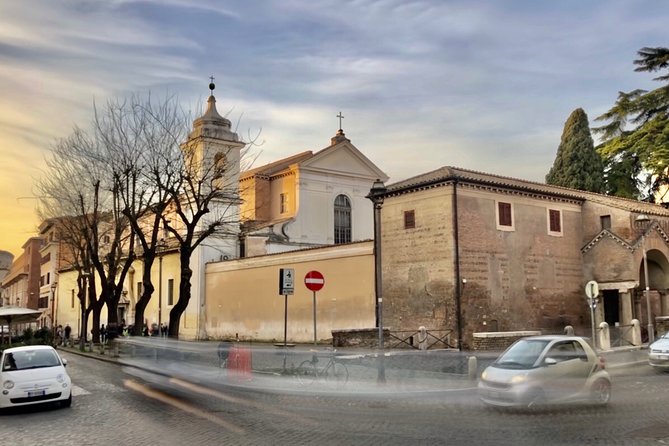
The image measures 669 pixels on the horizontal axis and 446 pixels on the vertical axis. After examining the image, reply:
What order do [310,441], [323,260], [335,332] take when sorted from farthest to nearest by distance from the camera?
[323,260], [335,332], [310,441]

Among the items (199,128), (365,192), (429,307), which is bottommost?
(429,307)

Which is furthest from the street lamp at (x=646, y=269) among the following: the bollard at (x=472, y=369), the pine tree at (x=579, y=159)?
the pine tree at (x=579, y=159)

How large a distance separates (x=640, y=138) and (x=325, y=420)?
125 ft

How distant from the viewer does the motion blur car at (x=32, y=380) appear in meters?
13.6

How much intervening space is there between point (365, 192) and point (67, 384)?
128 feet

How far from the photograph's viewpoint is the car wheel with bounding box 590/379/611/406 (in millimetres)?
12477

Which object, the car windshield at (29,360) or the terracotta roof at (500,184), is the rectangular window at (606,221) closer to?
the terracotta roof at (500,184)

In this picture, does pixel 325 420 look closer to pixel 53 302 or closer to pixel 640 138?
pixel 640 138

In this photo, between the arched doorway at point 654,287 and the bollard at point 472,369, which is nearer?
the bollard at point 472,369

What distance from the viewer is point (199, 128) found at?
45.8 m

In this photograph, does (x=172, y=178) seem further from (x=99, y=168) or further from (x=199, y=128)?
(x=199, y=128)

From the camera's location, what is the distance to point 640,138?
42.1 m

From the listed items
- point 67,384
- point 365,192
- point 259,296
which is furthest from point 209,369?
point 365,192

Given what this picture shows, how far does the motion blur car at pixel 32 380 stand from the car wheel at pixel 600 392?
37.2ft
